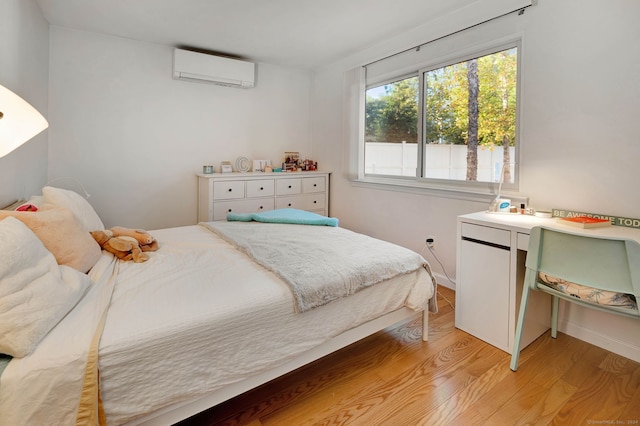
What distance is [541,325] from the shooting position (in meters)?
2.20

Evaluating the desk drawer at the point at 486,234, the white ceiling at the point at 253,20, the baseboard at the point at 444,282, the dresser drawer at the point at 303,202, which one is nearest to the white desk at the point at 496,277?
the desk drawer at the point at 486,234

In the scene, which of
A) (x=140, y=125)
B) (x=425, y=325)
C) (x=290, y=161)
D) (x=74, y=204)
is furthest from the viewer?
(x=290, y=161)

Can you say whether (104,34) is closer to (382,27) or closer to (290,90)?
(290,90)

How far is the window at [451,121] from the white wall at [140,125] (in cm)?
153

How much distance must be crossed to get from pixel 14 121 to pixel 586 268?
2208 mm

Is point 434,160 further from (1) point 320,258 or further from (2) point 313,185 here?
(1) point 320,258

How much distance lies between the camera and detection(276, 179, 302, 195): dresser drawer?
13.1 ft

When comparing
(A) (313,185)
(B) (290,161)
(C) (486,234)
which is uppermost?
(B) (290,161)

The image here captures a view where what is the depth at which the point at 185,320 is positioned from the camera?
1.27 m

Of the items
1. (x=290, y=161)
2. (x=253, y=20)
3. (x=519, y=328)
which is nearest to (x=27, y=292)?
(x=519, y=328)

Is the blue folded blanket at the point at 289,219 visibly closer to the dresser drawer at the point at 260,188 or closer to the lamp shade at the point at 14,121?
the dresser drawer at the point at 260,188

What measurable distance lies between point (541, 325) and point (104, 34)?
4.40 metres

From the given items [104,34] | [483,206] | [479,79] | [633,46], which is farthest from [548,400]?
[104,34]

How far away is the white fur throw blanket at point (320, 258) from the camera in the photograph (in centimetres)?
160
